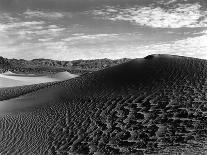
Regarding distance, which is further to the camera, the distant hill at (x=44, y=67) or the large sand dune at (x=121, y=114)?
the distant hill at (x=44, y=67)

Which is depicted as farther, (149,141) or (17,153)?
(17,153)

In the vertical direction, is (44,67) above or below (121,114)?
below

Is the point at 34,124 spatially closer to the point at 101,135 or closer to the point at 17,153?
the point at 17,153

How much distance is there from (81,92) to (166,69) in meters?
4.77

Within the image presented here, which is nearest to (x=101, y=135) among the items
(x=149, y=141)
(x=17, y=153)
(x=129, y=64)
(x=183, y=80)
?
(x=149, y=141)

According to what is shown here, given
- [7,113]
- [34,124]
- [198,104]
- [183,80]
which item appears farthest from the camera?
[7,113]

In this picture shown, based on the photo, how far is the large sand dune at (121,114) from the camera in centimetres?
1225

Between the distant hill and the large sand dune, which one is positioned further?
the distant hill

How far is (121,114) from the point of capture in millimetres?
14773

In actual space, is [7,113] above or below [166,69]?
below

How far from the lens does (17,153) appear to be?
1305 centimetres

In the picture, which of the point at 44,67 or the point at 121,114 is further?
the point at 44,67

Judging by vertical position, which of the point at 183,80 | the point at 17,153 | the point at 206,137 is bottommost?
the point at 17,153

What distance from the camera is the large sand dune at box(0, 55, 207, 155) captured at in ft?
40.2
